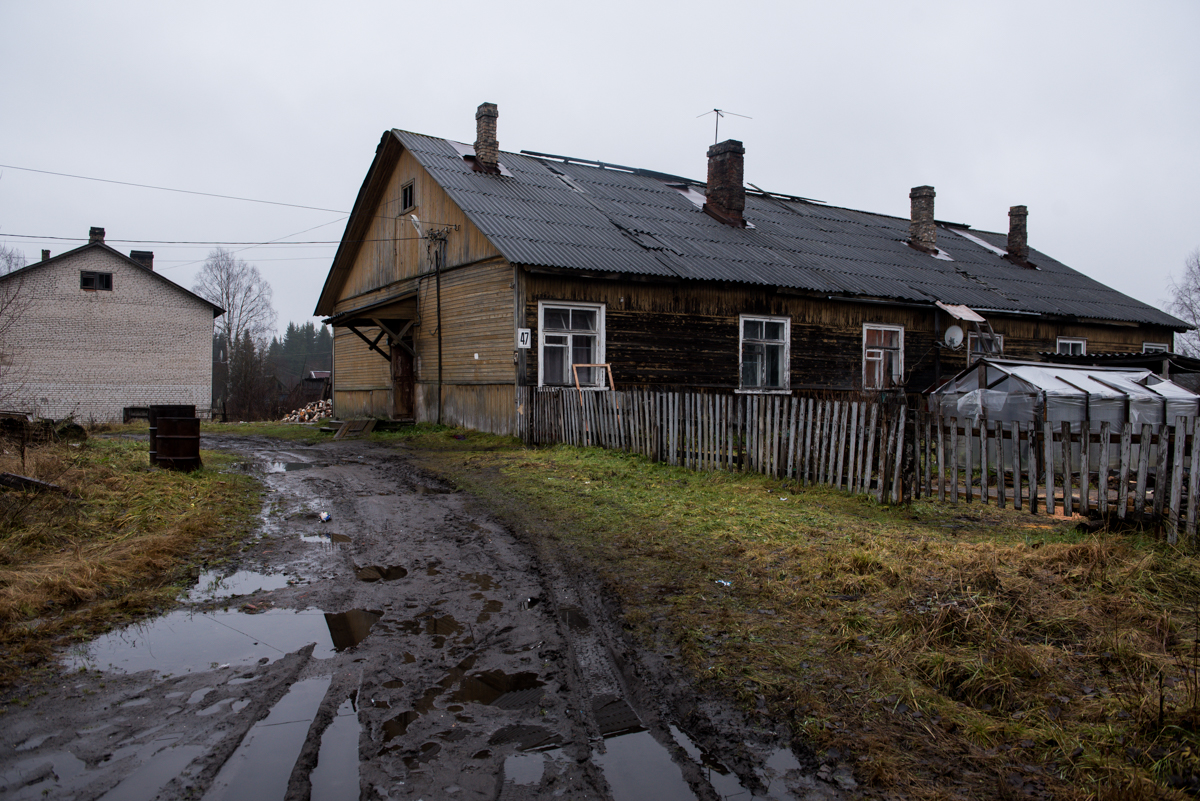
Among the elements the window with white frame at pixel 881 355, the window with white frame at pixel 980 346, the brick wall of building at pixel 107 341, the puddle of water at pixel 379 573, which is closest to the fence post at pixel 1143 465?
the puddle of water at pixel 379 573

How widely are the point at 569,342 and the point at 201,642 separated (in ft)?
37.2

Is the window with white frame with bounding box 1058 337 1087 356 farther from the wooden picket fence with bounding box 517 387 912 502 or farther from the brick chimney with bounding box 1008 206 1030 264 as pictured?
the wooden picket fence with bounding box 517 387 912 502

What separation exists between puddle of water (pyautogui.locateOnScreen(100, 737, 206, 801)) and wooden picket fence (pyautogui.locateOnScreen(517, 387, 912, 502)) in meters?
6.97

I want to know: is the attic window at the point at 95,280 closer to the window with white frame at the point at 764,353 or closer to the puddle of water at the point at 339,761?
the window with white frame at the point at 764,353

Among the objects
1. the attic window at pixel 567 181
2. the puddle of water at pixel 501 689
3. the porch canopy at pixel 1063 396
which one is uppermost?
the attic window at pixel 567 181

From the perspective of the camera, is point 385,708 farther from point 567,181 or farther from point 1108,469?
point 567,181

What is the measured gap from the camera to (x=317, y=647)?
4074 mm

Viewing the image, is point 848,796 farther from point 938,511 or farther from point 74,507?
point 74,507

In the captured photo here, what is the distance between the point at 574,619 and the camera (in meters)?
4.48

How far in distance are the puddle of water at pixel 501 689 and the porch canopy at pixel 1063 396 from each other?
30.7 feet

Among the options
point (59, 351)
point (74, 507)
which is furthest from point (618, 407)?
point (59, 351)

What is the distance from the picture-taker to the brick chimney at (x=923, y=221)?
24.4 m

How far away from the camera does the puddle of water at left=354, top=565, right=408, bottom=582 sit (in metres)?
5.36

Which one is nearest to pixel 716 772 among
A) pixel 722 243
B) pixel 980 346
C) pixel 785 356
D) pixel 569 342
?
pixel 569 342
